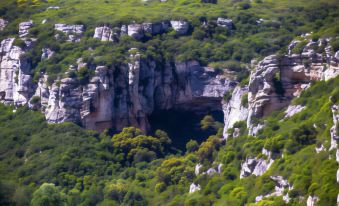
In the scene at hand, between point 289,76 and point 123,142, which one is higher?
point 289,76

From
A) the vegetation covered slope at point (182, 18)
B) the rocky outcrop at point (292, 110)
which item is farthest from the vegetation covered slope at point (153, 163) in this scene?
the vegetation covered slope at point (182, 18)

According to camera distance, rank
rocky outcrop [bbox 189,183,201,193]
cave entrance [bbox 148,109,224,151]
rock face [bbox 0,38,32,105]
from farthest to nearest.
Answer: rock face [bbox 0,38,32,105]
cave entrance [bbox 148,109,224,151]
rocky outcrop [bbox 189,183,201,193]

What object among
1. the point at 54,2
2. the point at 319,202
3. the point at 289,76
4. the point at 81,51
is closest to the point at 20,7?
the point at 54,2

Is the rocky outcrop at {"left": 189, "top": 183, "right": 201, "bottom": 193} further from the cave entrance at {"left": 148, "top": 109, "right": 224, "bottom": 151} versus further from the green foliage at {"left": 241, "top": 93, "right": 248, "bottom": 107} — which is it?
the cave entrance at {"left": 148, "top": 109, "right": 224, "bottom": 151}

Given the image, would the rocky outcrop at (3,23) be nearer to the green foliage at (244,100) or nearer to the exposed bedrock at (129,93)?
the exposed bedrock at (129,93)

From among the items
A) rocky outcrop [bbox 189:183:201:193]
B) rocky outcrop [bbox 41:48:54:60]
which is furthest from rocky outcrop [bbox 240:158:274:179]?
rocky outcrop [bbox 41:48:54:60]

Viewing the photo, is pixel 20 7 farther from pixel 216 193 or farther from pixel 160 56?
pixel 216 193

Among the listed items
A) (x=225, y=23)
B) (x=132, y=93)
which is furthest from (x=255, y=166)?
(x=225, y=23)
